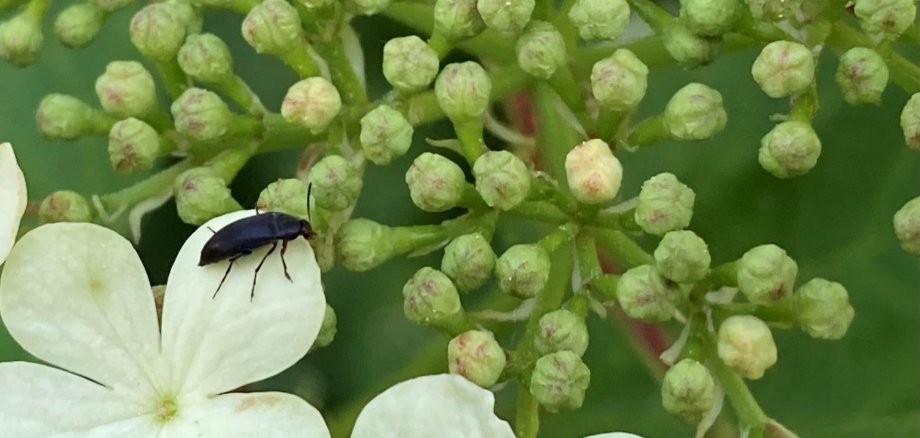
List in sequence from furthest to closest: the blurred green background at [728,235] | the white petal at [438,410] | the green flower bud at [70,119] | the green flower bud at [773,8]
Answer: the blurred green background at [728,235] < the green flower bud at [70,119] < the green flower bud at [773,8] < the white petal at [438,410]

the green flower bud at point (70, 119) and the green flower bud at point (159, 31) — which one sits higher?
the green flower bud at point (159, 31)

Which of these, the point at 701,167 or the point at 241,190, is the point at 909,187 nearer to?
the point at 701,167

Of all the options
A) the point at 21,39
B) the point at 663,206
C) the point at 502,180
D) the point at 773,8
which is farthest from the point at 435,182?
the point at 21,39

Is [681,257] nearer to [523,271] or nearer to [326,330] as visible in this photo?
[523,271]

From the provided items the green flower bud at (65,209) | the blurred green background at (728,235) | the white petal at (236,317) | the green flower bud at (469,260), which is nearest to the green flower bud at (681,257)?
the green flower bud at (469,260)

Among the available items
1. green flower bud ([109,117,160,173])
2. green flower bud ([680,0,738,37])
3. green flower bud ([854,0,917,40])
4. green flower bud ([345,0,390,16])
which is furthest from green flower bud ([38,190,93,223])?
Result: green flower bud ([854,0,917,40])

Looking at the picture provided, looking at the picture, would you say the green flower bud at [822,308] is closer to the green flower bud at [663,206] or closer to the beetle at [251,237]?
the green flower bud at [663,206]
